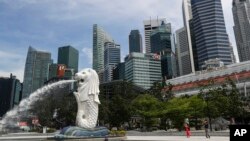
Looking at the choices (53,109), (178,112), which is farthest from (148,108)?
(53,109)

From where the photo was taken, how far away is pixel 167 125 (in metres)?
59.4

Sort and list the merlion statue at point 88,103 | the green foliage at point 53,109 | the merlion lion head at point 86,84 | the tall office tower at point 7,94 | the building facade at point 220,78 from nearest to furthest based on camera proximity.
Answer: the merlion statue at point 88,103 → the merlion lion head at point 86,84 → the green foliage at point 53,109 → the building facade at point 220,78 → the tall office tower at point 7,94

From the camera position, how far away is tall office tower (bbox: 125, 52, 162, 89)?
18762 centimetres

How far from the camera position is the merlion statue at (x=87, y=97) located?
122ft

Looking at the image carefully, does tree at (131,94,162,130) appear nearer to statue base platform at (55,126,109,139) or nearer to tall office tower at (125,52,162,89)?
statue base platform at (55,126,109,139)

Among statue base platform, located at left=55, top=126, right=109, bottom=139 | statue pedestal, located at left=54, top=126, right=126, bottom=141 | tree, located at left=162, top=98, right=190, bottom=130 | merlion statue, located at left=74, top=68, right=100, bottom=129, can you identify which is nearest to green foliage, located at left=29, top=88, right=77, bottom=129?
tree, located at left=162, top=98, right=190, bottom=130

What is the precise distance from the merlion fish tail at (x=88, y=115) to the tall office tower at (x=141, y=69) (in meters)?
147

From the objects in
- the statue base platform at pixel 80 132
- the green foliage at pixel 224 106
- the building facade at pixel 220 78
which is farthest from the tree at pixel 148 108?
the building facade at pixel 220 78

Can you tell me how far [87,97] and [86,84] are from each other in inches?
69.1

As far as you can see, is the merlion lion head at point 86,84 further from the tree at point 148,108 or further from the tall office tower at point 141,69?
the tall office tower at point 141,69

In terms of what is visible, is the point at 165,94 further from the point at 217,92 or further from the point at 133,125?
the point at 133,125

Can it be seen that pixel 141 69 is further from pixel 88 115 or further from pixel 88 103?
pixel 88 115

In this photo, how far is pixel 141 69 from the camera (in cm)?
18950

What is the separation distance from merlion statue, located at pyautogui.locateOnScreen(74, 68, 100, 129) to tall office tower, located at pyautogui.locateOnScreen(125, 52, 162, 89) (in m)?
146
